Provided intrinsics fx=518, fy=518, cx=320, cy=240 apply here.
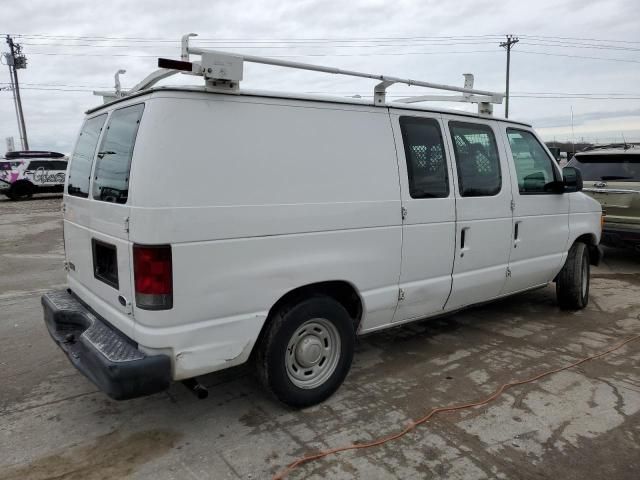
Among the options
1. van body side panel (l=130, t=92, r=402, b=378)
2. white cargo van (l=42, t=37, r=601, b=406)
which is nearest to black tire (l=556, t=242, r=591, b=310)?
white cargo van (l=42, t=37, r=601, b=406)

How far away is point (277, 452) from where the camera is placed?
10.1 ft

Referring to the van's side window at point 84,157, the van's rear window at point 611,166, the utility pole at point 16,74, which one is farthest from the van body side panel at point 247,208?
the utility pole at point 16,74

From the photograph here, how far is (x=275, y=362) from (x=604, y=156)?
292 inches

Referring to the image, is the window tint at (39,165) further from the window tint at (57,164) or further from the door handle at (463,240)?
the door handle at (463,240)

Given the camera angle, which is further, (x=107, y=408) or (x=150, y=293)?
(x=107, y=408)

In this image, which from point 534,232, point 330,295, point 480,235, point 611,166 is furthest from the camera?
point 611,166

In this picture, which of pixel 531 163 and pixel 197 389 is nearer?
pixel 197 389

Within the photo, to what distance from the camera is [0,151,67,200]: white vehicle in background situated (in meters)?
23.7

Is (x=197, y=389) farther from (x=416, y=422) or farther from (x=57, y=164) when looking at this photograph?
(x=57, y=164)

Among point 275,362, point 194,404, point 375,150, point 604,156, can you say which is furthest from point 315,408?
point 604,156

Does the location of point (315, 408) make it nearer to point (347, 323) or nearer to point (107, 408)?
point (347, 323)

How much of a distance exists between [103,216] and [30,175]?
79.8 feet

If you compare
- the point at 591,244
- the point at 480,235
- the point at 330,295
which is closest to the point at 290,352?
the point at 330,295

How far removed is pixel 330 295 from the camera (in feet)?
12.1
